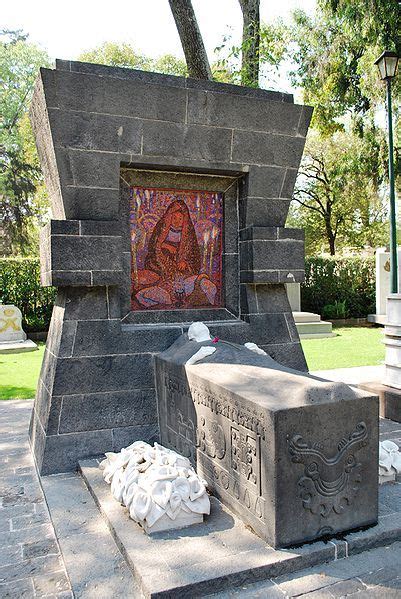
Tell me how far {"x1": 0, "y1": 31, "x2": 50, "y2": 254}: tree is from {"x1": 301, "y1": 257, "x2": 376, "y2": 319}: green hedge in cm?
1217

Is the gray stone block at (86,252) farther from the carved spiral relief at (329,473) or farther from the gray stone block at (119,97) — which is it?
the carved spiral relief at (329,473)

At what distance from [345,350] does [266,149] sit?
256 inches

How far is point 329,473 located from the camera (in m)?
2.64

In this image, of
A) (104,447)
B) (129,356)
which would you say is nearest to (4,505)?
(104,447)

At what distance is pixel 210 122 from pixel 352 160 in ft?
40.9

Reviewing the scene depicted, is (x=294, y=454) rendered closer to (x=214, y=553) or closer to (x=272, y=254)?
(x=214, y=553)

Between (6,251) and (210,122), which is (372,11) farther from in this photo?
(6,251)

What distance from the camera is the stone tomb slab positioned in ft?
8.37

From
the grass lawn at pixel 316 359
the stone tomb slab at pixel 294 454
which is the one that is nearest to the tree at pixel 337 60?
the grass lawn at pixel 316 359

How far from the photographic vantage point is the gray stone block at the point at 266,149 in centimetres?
441

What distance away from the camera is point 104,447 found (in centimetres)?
404

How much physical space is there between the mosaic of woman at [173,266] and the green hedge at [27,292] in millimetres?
8602

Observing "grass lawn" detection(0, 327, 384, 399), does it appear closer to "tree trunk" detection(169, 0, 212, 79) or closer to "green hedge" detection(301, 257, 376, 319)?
"green hedge" detection(301, 257, 376, 319)

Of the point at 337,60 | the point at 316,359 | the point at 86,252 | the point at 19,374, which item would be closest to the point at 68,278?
the point at 86,252
